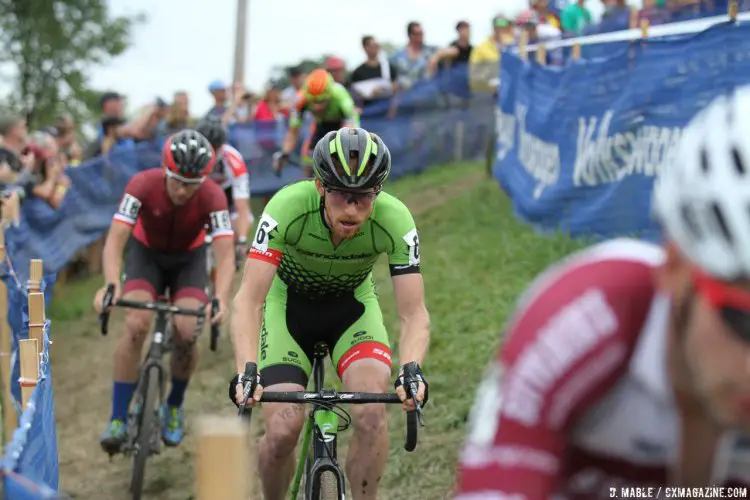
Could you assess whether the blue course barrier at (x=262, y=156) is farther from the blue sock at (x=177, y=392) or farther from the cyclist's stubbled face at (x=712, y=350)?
the cyclist's stubbled face at (x=712, y=350)

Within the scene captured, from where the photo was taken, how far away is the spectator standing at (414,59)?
18.9 m

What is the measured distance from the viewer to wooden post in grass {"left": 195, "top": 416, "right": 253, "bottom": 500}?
175cm

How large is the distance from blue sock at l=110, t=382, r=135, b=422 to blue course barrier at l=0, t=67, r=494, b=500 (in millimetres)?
635

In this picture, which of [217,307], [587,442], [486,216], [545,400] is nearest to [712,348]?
[545,400]

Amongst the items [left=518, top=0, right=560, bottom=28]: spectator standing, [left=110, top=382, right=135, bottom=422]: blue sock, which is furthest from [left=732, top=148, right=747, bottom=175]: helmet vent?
[left=518, top=0, right=560, bottom=28]: spectator standing

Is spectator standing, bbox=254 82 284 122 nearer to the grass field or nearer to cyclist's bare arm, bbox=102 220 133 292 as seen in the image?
the grass field

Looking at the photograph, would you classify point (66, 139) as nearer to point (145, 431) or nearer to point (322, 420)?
point (145, 431)

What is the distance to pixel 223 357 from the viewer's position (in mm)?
10641

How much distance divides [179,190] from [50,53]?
88.4 feet

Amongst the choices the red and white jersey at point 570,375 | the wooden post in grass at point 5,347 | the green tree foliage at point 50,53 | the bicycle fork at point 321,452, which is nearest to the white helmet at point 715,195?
the red and white jersey at point 570,375

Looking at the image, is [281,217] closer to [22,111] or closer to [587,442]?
[587,442]

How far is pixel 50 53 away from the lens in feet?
105

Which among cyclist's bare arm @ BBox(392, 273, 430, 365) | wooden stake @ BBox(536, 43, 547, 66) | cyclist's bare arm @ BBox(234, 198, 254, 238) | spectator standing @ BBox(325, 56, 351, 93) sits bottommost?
cyclist's bare arm @ BBox(234, 198, 254, 238)

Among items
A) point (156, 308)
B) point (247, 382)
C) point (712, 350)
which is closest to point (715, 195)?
point (712, 350)
